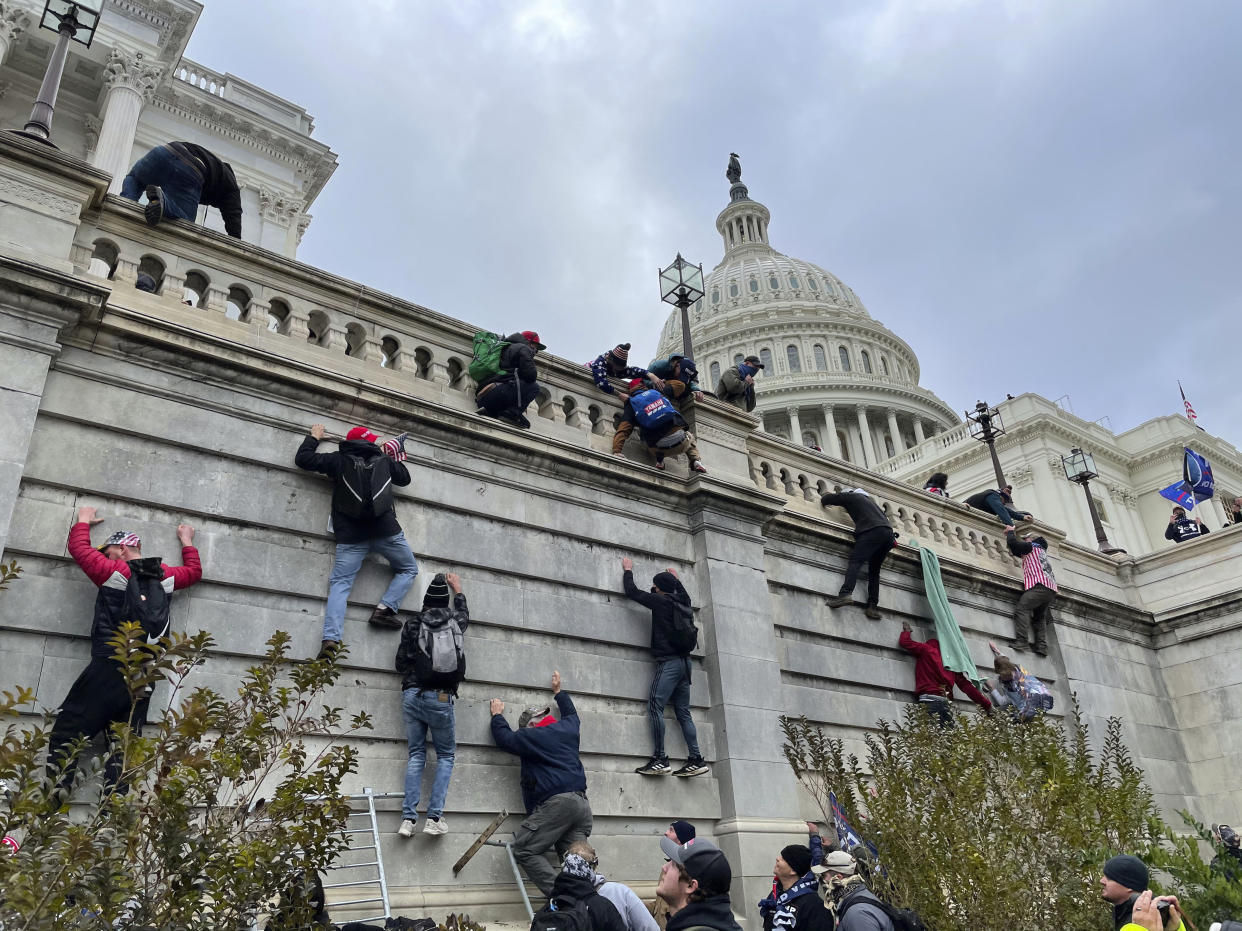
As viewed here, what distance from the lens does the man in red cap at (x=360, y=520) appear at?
10.2 m

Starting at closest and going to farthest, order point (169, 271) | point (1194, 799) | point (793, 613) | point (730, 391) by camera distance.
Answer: point (169, 271) → point (793, 613) → point (730, 391) → point (1194, 799)

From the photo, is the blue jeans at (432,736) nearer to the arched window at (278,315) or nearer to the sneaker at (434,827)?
the sneaker at (434,827)

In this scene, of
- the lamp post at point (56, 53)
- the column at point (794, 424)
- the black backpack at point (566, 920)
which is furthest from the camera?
the column at point (794, 424)

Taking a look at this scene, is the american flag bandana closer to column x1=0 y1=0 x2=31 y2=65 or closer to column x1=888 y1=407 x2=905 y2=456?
column x1=0 y1=0 x2=31 y2=65

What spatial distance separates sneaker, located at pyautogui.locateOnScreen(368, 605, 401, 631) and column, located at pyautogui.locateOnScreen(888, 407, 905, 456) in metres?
93.4

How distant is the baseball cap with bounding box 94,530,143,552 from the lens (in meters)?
8.70

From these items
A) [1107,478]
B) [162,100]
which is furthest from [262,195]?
[1107,478]

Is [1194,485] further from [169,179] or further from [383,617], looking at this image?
[169,179]

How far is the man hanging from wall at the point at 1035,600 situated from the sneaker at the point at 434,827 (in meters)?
12.5

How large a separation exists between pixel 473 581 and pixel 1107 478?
67.9m

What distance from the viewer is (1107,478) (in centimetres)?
6931

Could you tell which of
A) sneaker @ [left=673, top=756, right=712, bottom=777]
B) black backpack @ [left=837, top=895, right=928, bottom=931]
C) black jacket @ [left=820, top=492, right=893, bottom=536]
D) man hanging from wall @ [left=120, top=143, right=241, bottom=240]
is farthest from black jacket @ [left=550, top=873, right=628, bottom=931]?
black jacket @ [left=820, top=492, right=893, bottom=536]

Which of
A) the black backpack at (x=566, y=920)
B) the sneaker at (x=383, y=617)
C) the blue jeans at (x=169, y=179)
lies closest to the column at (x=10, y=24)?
the blue jeans at (x=169, y=179)

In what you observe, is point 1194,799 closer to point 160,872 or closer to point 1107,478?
point 160,872
